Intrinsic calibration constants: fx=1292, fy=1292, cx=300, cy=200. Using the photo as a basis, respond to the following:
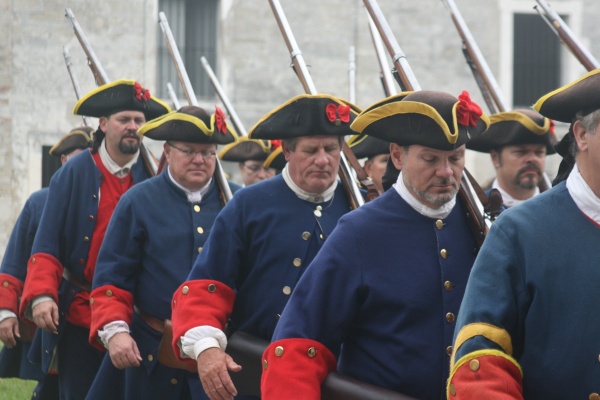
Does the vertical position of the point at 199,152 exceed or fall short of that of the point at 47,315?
it exceeds it

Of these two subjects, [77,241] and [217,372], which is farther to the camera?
[77,241]

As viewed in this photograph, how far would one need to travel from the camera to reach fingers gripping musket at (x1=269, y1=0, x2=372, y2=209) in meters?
5.84

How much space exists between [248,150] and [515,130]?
327cm

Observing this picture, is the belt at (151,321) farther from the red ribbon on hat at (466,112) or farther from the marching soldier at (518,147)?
the red ribbon on hat at (466,112)

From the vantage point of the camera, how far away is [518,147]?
23.4 feet

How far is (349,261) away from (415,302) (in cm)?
25

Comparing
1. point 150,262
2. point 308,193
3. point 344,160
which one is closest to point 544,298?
point 308,193

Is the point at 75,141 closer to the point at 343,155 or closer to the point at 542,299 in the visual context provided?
→ the point at 343,155

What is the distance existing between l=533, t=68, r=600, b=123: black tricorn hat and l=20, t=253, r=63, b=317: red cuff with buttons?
435 centimetres

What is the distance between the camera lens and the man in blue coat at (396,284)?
405cm

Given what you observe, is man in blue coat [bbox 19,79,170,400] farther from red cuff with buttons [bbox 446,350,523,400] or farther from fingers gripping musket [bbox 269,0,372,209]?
red cuff with buttons [bbox 446,350,523,400]

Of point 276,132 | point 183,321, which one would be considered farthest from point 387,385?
point 276,132

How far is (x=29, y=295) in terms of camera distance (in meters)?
7.35

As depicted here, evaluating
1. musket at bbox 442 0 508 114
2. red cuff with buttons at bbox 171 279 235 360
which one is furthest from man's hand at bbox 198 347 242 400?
musket at bbox 442 0 508 114
